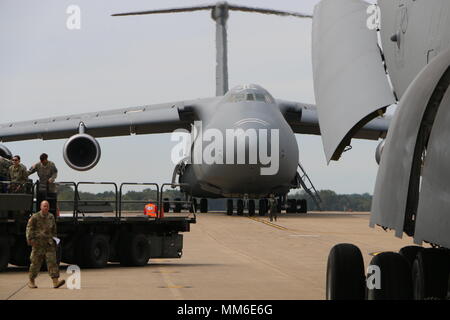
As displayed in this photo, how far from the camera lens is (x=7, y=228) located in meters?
16.5

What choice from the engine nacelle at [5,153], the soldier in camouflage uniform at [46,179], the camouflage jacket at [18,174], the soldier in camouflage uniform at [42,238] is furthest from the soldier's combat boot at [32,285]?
the engine nacelle at [5,153]

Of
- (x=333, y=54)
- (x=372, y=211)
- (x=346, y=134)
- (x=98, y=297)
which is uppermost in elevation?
(x=333, y=54)

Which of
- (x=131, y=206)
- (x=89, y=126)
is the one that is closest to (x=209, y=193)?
(x=89, y=126)

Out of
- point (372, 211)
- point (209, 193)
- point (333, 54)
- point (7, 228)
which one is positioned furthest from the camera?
point (209, 193)

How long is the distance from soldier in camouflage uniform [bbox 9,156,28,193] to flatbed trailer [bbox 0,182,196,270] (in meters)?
0.39

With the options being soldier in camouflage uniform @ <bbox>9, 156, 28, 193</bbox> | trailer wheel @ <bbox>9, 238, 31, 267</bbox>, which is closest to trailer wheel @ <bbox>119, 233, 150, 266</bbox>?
trailer wheel @ <bbox>9, 238, 31, 267</bbox>

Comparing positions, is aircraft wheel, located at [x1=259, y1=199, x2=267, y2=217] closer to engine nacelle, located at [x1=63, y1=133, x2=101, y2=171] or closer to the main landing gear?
engine nacelle, located at [x1=63, y1=133, x2=101, y2=171]

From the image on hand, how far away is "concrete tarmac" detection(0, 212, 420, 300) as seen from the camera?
13.2m

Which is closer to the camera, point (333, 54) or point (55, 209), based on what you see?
point (333, 54)

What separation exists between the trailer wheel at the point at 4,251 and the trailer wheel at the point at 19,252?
1.59 ft

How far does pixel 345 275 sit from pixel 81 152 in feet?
84.7
